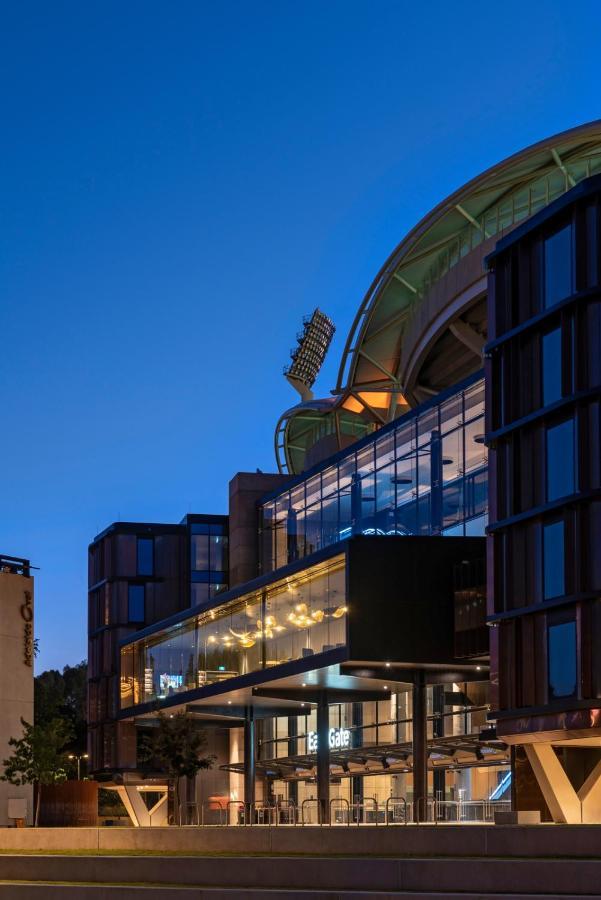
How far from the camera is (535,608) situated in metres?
37.2

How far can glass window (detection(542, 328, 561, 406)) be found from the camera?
124 ft

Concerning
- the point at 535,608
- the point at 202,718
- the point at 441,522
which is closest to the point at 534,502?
the point at 535,608

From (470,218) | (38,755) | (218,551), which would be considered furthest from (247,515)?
(38,755)

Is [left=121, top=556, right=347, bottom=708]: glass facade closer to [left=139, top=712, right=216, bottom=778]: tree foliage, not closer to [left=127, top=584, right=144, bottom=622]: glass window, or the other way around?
[left=139, top=712, right=216, bottom=778]: tree foliage

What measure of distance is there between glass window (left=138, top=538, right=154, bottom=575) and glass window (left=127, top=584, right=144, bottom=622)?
1203 mm

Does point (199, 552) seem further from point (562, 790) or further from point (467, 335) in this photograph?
point (562, 790)

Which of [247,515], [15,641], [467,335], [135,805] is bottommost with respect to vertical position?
[135,805]

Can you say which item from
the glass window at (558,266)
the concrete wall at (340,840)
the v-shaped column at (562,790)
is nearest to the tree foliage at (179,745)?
the concrete wall at (340,840)

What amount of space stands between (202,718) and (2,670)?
25.3 m

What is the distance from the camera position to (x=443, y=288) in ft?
233

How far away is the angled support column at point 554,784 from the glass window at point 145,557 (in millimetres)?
63420

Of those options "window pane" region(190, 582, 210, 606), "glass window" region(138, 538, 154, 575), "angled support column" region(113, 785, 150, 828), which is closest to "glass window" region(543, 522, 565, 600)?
"angled support column" region(113, 785, 150, 828)

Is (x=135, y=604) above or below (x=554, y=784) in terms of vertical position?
above

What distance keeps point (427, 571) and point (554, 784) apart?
12837mm
